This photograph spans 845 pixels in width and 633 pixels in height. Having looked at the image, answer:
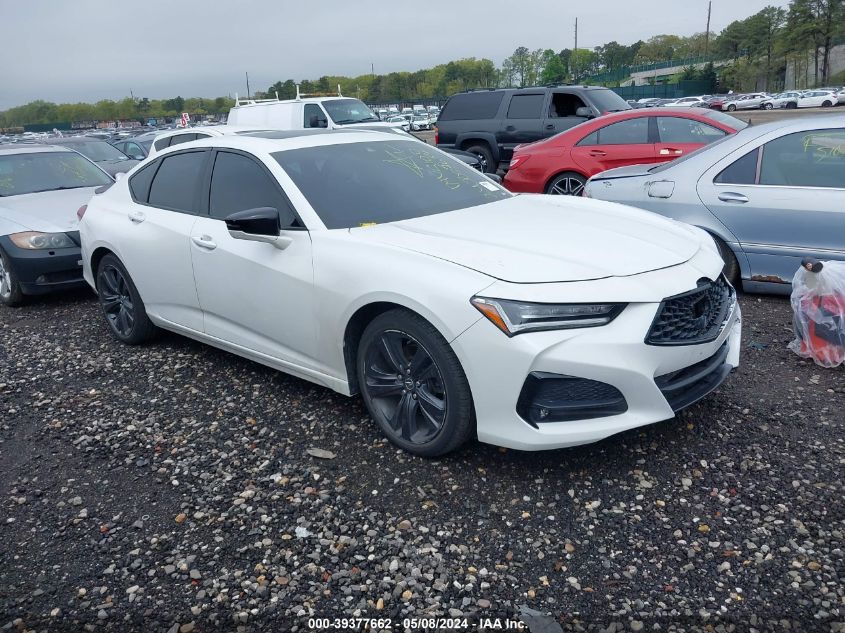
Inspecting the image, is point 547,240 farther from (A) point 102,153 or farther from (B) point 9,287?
(A) point 102,153

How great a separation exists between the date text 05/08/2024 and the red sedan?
7.12 m

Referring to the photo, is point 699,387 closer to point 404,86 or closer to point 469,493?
point 469,493

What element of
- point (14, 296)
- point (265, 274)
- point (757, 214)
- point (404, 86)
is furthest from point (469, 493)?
point (404, 86)

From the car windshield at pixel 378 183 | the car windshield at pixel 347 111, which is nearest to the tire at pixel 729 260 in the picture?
the car windshield at pixel 378 183

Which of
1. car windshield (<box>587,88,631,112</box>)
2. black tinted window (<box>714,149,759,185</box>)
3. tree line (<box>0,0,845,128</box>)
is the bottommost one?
black tinted window (<box>714,149,759,185</box>)

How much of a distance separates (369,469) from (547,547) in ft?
3.37

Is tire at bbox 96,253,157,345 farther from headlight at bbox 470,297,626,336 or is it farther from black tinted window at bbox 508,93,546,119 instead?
black tinted window at bbox 508,93,546,119

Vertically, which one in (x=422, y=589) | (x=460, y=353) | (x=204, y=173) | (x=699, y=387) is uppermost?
(x=204, y=173)

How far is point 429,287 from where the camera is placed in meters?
3.18

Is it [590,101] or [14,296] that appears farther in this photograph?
[590,101]

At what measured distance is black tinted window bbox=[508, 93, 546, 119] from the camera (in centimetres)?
1219

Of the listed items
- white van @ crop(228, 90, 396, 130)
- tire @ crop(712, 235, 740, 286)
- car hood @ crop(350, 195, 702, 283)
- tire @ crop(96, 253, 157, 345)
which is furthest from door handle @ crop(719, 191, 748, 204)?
white van @ crop(228, 90, 396, 130)

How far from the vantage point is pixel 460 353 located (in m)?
3.09

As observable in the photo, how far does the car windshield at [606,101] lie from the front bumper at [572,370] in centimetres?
957
